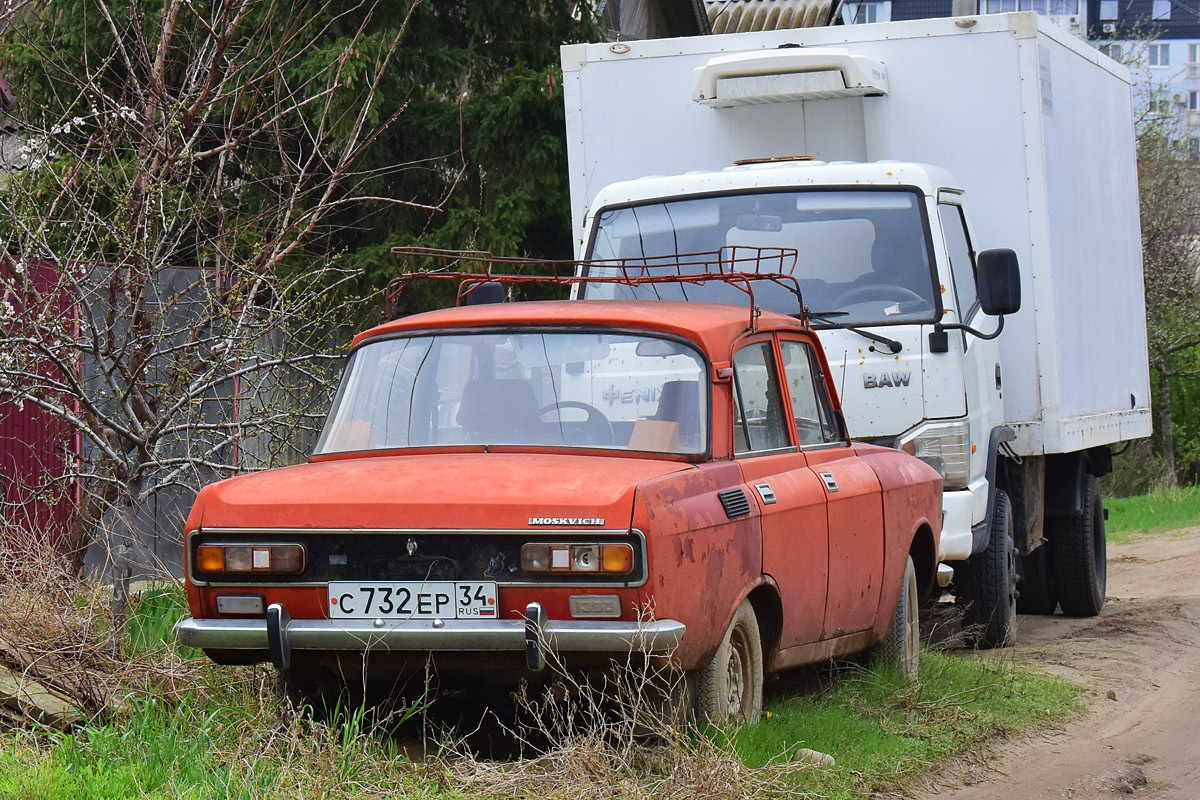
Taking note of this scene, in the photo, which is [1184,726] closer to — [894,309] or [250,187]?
[894,309]

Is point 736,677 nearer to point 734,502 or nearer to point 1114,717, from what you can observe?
point 734,502

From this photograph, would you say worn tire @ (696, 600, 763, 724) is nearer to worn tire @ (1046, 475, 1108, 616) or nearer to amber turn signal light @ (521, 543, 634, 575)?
amber turn signal light @ (521, 543, 634, 575)

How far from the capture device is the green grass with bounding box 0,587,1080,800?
514cm

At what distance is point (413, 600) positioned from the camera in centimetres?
534

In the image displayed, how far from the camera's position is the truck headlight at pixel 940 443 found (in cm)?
860

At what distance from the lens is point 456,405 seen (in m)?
6.15

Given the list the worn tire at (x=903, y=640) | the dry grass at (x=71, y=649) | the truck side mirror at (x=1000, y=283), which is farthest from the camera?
the truck side mirror at (x=1000, y=283)

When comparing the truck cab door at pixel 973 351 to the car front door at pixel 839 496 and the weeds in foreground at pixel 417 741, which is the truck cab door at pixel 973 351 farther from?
the weeds in foreground at pixel 417 741

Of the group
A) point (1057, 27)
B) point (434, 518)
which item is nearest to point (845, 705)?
point (434, 518)

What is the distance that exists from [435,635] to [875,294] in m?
4.33

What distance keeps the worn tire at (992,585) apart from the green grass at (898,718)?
0.95 m

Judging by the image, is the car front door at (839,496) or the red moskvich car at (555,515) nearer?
the red moskvich car at (555,515)

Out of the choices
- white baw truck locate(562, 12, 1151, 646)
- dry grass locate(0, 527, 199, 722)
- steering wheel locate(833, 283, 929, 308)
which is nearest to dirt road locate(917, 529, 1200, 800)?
white baw truck locate(562, 12, 1151, 646)

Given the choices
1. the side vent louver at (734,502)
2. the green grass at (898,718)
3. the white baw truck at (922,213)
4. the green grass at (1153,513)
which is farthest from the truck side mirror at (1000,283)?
the green grass at (1153,513)
